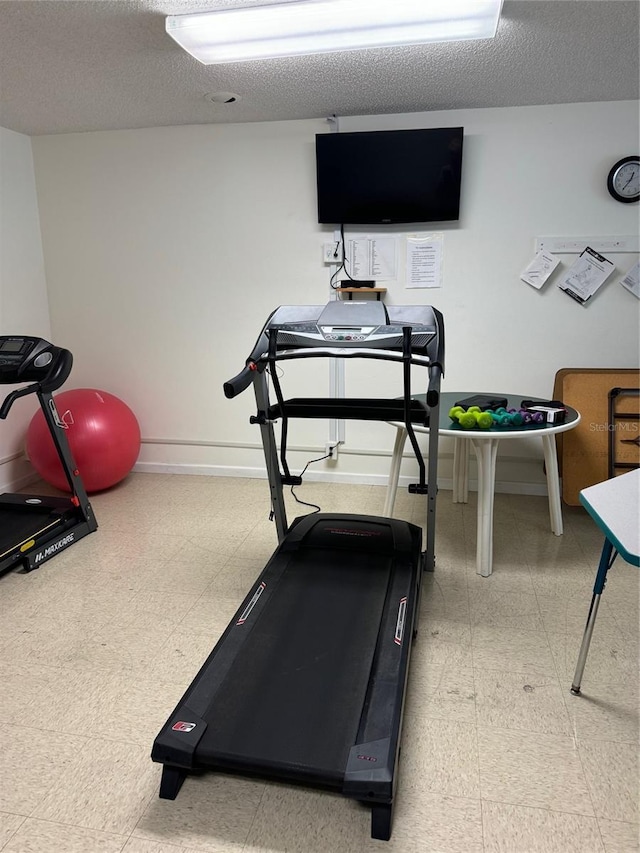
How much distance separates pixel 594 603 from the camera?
1.89 meters

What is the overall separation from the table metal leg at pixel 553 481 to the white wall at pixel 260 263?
65 cm

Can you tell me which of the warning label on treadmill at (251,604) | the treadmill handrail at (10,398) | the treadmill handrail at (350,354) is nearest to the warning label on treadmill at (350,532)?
the warning label on treadmill at (251,604)

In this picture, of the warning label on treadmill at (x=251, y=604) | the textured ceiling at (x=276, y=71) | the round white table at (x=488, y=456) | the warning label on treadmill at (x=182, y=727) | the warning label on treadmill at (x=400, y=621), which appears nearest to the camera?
the warning label on treadmill at (x=182, y=727)

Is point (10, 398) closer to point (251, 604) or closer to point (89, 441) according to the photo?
point (89, 441)

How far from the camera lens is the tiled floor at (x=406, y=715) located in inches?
60.8

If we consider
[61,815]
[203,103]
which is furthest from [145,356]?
[61,815]

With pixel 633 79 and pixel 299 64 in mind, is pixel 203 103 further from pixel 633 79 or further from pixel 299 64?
pixel 633 79

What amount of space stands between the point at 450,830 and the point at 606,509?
1.01m

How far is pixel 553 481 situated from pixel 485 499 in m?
0.64

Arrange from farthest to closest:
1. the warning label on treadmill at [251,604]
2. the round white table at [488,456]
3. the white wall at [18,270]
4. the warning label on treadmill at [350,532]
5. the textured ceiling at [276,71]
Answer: the white wall at [18,270] < the warning label on treadmill at [350,532] < the round white table at [488,456] < the textured ceiling at [276,71] < the warning label on treadmill at [251,604]

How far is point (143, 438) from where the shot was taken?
14.4 feet

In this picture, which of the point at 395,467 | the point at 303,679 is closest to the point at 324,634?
the point at 303,679

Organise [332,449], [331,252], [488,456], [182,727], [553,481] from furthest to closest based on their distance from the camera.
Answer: [332,449] → [331,252] → [553,481] → [488,456] → [182,727]

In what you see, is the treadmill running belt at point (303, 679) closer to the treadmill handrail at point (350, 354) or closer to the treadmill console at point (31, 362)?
the treadmill handrail at point (350, 354)
